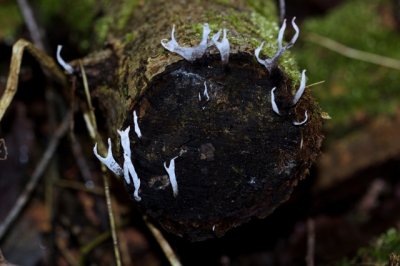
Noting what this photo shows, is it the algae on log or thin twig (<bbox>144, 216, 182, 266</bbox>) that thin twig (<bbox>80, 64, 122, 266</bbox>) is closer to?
thin twig (<bbox>144, 216, 182, 266</bbox>)

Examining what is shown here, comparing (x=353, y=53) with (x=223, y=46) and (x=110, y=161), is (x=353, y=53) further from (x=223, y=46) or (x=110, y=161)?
(x=110, y=161)

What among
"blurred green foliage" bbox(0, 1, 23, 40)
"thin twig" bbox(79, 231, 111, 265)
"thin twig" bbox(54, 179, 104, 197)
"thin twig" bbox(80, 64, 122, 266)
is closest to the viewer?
"thin twig" bbox(80, 64, 122, 266)

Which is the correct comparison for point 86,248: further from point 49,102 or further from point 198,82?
point 198,82

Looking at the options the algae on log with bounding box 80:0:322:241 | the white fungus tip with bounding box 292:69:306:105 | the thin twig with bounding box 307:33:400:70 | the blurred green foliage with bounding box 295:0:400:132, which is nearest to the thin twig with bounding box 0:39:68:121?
the algae on log with bounding box 80:0:322:241

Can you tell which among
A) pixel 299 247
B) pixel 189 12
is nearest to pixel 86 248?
pixel 299 247

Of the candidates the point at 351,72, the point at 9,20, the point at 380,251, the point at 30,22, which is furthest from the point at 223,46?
the point at 9,20
